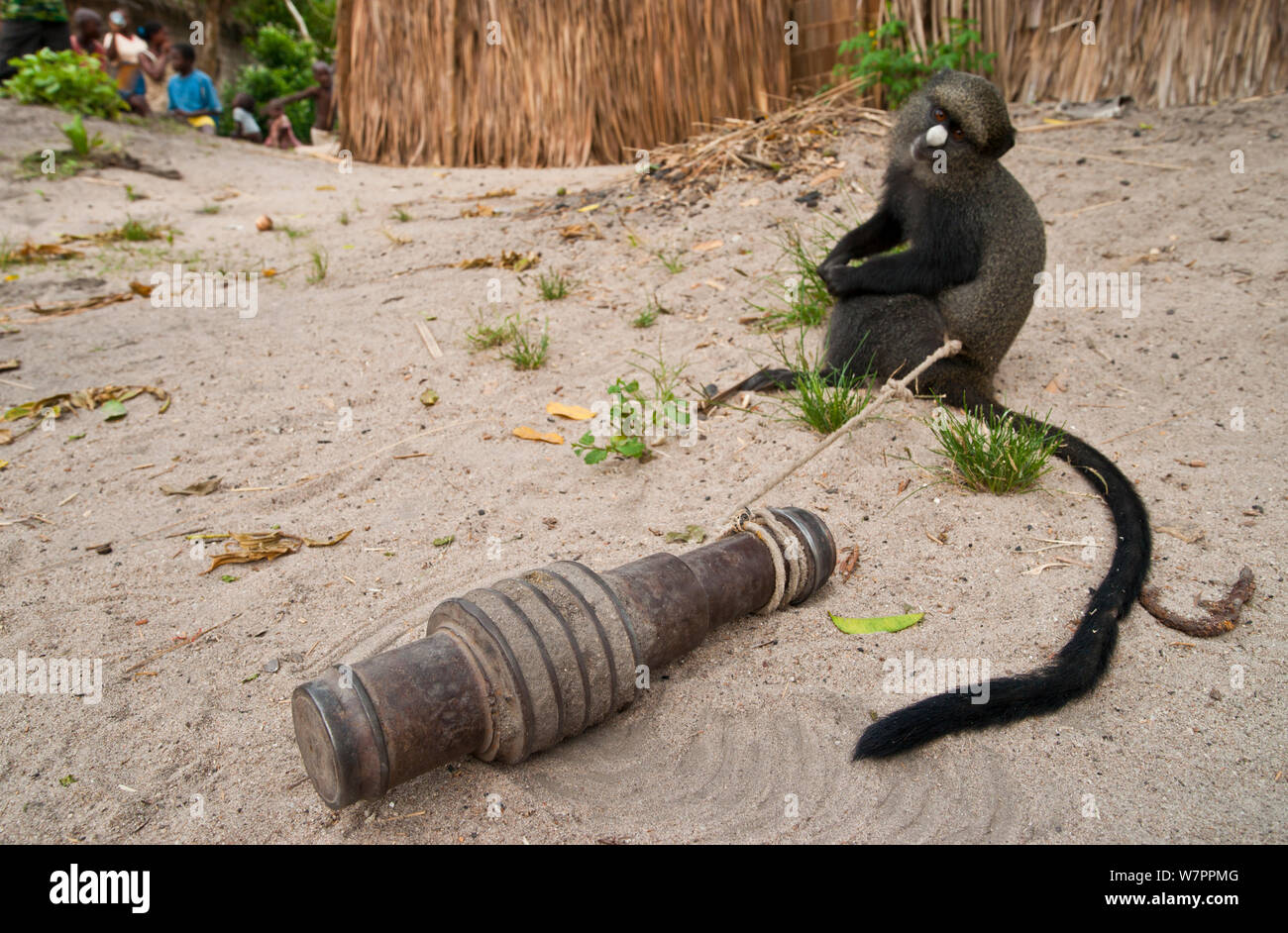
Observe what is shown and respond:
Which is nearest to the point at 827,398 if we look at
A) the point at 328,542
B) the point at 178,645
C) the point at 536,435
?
the point at 536,435

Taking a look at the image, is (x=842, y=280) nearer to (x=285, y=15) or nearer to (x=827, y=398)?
(x=827, y=398)

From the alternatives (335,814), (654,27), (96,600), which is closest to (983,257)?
(335,814)

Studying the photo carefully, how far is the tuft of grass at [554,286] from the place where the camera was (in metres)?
4.42

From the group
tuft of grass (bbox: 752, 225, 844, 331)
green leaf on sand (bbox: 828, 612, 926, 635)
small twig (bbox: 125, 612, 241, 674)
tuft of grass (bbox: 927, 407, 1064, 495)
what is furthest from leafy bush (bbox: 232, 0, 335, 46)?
green leaf on sand (bbox: 828, 612, 926, 635)

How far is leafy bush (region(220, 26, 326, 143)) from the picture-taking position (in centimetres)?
1406

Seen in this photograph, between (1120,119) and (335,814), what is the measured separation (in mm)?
6205

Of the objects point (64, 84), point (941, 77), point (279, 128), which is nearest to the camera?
point (941, 77)

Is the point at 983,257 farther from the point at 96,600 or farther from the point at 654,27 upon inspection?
the point at 654,27

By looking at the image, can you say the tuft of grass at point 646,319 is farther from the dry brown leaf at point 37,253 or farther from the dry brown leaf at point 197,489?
the dry brown leaf at point 37,253

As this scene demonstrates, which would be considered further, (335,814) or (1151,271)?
(1151,271)

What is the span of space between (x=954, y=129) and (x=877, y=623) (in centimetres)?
195

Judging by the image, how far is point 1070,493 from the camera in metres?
2.62

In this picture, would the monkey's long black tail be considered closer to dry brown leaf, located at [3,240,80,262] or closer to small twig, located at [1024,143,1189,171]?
small twig, located at [1024,143,1189,171]

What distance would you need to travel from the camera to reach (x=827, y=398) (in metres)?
3.19
